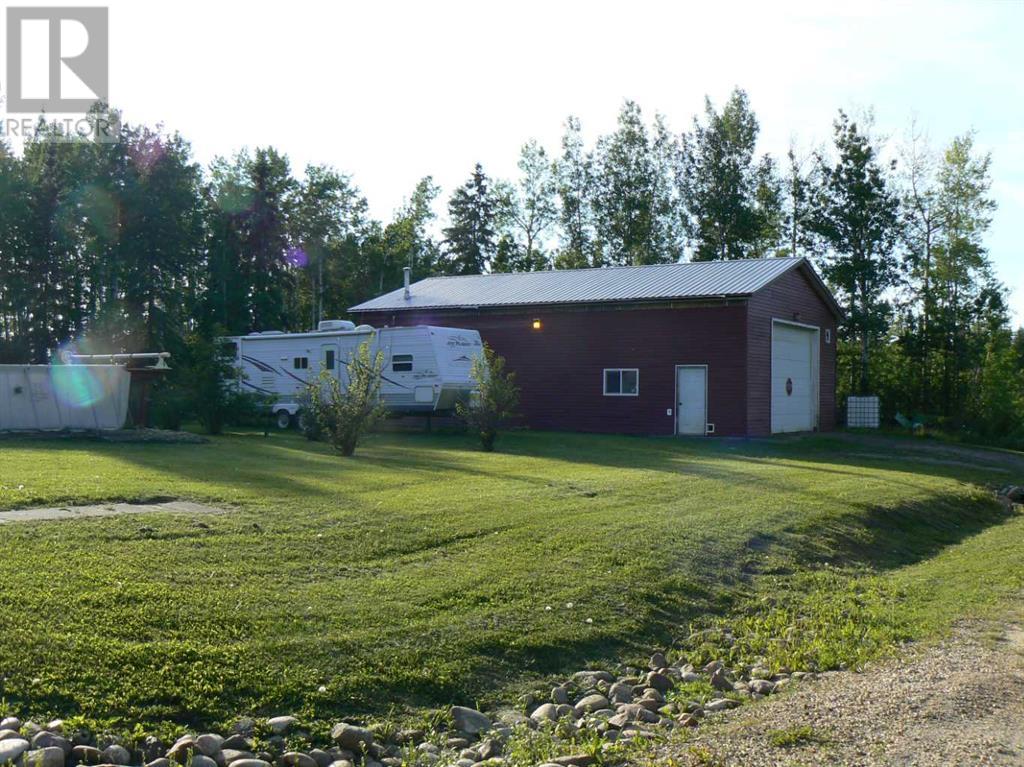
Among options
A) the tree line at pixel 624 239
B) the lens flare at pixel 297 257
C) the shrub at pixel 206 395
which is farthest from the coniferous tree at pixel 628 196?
the shrub at pixel 206 395

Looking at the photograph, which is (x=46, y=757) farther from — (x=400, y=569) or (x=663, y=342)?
(x=663, y=342)

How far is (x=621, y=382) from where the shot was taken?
95.7 feet

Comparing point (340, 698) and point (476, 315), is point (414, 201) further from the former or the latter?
point (340, 698)

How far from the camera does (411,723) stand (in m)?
6.67

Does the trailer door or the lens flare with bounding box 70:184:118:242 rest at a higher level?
the lens flare with bounding box 70:184:118:242

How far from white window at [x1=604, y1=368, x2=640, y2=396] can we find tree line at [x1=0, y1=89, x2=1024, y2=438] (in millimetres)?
11770

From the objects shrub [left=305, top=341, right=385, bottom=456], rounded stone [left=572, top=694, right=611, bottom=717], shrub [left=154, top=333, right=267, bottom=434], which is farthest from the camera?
shrub [left=154, top=333, right=267, bottom=434]

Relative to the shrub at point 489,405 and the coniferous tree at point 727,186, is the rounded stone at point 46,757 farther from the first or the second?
the coniferous tree at point 727,186

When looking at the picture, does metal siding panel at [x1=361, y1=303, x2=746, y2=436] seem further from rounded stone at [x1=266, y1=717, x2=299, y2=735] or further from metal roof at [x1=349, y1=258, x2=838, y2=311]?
rounded stone at [x1=266, y1=717, x2=299, y2=735]

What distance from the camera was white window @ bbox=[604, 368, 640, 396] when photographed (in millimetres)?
28922

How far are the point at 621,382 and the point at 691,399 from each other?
2.10m

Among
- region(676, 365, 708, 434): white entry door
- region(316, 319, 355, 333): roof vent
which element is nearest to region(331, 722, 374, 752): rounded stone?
region(676, 365, 708, 434): white entry door

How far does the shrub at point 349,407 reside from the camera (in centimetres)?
1938

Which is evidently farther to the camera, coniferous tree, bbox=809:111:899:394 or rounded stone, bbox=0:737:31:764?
coniferous tree, bbox=809:111:899:394
